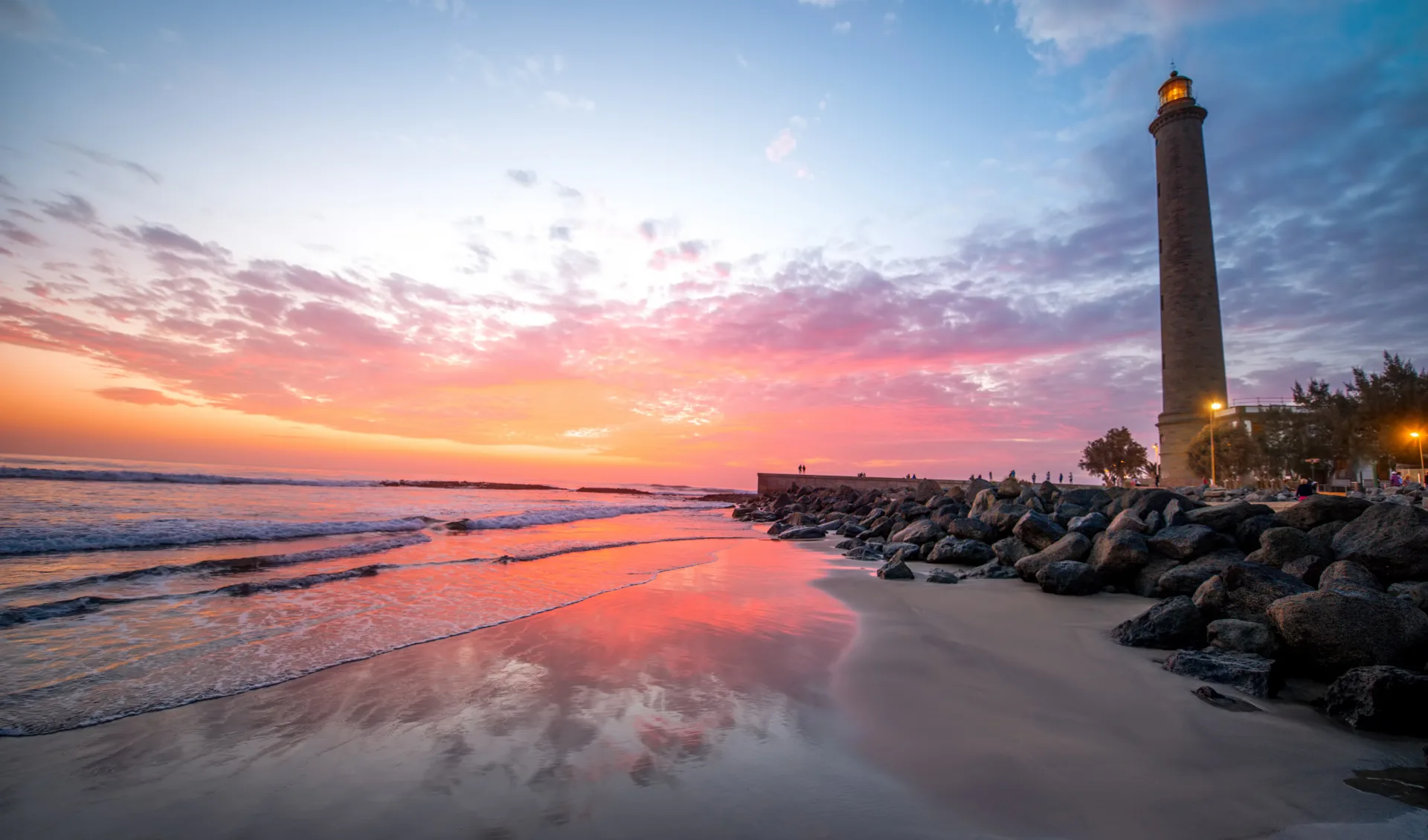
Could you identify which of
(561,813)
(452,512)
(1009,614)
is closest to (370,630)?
(561,813)

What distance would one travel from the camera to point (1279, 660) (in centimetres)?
379

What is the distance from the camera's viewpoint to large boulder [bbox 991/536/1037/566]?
27.2ft

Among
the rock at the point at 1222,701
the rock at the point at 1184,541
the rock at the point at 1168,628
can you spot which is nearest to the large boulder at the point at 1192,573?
the rock at the point at 1184,541

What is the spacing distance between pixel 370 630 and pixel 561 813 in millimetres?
3687

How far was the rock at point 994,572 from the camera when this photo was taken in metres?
8.04

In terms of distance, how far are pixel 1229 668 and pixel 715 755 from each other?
3.48 metres

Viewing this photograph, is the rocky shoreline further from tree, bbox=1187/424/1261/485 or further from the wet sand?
tree, bbox=1187/424/1261/485

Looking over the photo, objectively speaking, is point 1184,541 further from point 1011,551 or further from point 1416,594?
point 1011,551

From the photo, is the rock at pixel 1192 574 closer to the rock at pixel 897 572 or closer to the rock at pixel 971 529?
the rock at pixel 897 572

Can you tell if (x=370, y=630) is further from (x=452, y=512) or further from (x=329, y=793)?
(x=452, y=512)

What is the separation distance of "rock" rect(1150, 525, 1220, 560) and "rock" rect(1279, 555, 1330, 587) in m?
0.69

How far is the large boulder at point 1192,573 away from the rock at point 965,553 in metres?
3.32

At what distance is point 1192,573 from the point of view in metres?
5.66

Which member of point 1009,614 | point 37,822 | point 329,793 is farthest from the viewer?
point 1009,614
